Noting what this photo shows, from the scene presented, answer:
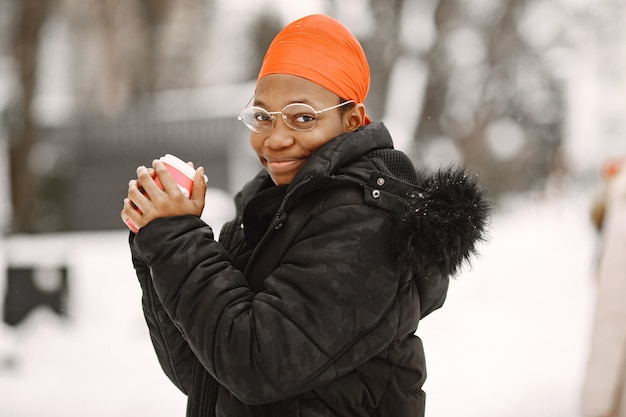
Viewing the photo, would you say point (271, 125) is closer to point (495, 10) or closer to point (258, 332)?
point (258, 332)

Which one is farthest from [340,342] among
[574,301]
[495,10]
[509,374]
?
[495,10]

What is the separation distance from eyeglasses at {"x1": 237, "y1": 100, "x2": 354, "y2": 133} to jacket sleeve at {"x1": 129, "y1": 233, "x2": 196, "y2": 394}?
33 cm

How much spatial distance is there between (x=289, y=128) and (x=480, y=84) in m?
10.9

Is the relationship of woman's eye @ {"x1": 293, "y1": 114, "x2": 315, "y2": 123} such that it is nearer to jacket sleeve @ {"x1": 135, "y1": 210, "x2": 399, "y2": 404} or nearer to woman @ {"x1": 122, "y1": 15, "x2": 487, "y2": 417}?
woman @ {"x1": 122, "y1": 15, "x2": 487, "y2": 417}

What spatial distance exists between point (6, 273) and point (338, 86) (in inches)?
235

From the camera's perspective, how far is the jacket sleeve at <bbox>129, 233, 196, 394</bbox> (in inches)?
57.1

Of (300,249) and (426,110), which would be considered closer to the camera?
(300,249)

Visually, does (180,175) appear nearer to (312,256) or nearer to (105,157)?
(312,256)

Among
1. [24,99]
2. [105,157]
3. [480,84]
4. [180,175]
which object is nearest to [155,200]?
[180,175]

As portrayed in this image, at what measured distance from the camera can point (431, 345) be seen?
6.21m

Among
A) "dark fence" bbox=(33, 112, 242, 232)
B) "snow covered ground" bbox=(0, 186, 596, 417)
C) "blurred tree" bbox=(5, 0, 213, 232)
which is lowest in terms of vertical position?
"snow covered ground" bbox=(0, 186, 596, 417)

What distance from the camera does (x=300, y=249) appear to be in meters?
1.29

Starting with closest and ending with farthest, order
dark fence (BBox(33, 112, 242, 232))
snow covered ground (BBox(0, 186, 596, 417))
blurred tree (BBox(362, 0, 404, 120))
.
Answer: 1. snow covered ground (BBox(0, 186, 596, 417))
2. dark fence (BBox(33, 112, 242, 232))
3. blurred tree (BBox(362, 0, 404, 120))

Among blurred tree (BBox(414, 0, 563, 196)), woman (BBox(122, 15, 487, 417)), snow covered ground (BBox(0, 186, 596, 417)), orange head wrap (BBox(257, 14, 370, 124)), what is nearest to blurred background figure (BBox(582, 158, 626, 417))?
snow covered ground (BBox(0, 186, 596, 417))
